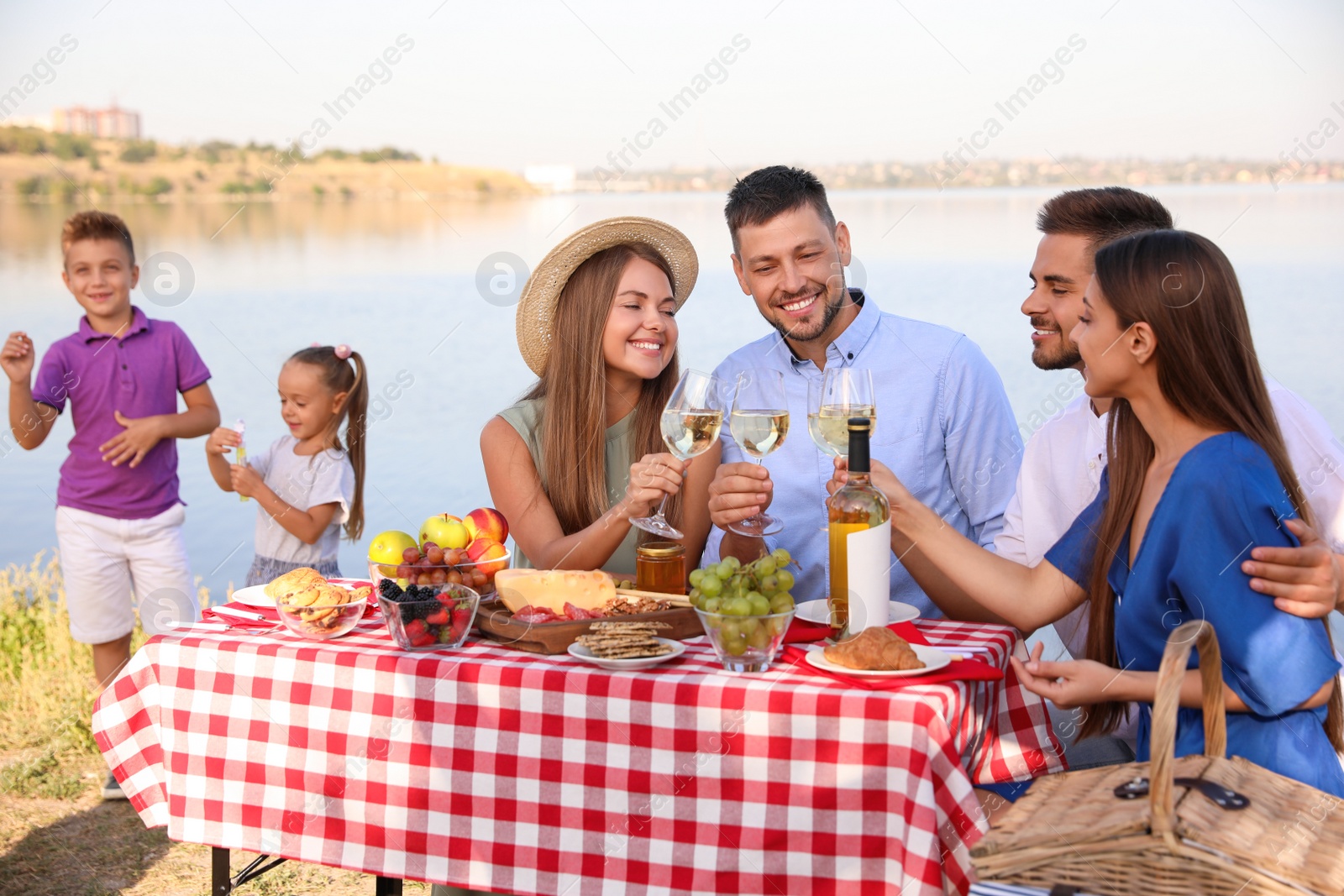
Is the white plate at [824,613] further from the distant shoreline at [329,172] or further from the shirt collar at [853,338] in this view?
the distant shoreline at [329,172]

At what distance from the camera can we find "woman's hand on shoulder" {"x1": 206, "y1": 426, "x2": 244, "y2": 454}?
4207mm

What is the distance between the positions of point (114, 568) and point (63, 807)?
3.12 ft

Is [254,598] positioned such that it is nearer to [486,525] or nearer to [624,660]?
[486,525]

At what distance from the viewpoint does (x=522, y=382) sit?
1480 centimetres

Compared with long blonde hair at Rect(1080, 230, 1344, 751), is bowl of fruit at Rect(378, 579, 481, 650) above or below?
below

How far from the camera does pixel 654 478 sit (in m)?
2.44

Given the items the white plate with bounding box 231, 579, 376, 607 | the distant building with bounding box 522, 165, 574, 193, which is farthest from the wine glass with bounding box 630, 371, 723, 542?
the distant building with bounding box 522, 165, 574, 193

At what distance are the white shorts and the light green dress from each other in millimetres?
2062

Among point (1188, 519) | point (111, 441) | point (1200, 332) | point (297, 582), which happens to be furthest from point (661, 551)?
point (111, 441)

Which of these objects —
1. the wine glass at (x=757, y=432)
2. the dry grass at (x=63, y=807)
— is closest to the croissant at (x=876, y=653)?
the wine glass at (x=757, y=432)

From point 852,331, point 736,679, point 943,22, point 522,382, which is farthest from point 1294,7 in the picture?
point 736,679

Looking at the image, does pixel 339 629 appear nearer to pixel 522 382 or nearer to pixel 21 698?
pixel 21 698

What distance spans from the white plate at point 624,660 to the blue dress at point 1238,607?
35.2 inches

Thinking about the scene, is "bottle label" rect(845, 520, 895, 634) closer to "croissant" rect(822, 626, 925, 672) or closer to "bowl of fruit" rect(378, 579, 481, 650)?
"croissant" rect(822, 626, 925, 672)
